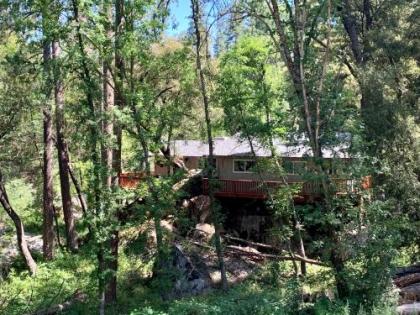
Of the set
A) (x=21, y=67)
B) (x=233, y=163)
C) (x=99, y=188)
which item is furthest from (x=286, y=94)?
(x=233, y=163)

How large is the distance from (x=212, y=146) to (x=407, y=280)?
797 centimetres

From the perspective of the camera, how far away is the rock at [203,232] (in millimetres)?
20600

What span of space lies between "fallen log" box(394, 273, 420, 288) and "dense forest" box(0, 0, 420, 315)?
0.10ft

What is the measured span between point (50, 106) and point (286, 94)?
7.97 m

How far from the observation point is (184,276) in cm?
1653

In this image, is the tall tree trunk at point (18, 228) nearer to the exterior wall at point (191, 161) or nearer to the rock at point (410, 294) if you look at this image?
the rock at point (410, 294)

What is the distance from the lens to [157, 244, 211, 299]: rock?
15867 mm

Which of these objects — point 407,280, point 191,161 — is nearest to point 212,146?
point 407,280

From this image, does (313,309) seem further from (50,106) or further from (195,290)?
(50,106)

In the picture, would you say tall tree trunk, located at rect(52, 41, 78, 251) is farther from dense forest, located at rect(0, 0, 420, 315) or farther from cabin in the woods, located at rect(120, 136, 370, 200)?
cabin in the woods, located at rect(120, 136, 370, 200)

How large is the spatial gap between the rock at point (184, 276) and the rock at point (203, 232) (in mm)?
3225

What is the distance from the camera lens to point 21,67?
1443cm

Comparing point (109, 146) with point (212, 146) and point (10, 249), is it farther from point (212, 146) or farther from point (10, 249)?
point (10, 249)

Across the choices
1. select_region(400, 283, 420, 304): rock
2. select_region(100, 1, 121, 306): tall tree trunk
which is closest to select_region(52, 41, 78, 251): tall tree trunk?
select_region(100, 1, 121, 306): tall tree trunk
